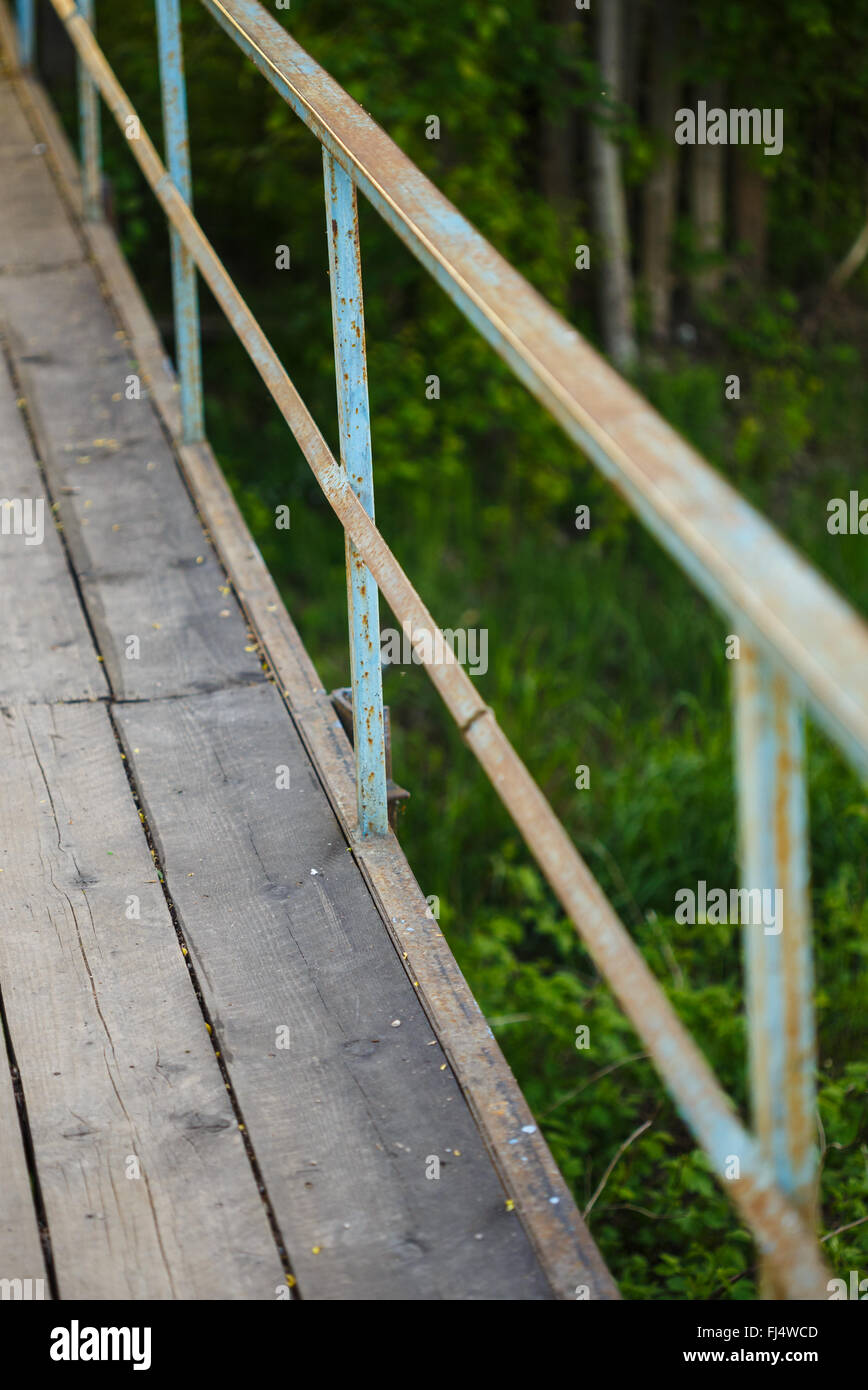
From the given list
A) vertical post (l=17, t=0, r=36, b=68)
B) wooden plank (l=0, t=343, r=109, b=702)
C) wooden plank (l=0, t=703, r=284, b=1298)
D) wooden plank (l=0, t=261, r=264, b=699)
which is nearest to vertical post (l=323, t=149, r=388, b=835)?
wooden plank (l=0, t=703, r=284, b=1298)

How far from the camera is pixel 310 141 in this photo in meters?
6.45

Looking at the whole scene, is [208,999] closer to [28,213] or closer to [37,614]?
[37,614]

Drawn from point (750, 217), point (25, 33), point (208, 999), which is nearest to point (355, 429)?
point (208, 999)

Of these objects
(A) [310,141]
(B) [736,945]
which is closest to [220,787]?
Result: (B) [736,945]

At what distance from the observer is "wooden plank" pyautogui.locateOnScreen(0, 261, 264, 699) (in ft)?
8.29

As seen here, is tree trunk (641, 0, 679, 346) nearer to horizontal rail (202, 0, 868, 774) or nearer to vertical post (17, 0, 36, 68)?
vertical post (17, 0, 36, 68)

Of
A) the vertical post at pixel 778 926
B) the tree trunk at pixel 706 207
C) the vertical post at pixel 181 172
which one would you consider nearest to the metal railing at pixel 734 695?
the vertical post at pixel 778 926

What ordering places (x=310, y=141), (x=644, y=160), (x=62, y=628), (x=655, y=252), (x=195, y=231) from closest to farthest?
(x=62, y=628), (x=195, y=231), (x=310, y=141), (x=644, y=160), (x=655, y=252)

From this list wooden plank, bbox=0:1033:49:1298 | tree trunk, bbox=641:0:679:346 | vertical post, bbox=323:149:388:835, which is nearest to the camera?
wooden plank, bbox=0:1033:49:1298

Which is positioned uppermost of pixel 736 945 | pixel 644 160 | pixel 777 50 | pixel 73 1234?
pixel 777 50

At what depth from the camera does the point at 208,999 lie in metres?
1.84

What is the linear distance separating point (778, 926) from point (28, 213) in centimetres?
383
